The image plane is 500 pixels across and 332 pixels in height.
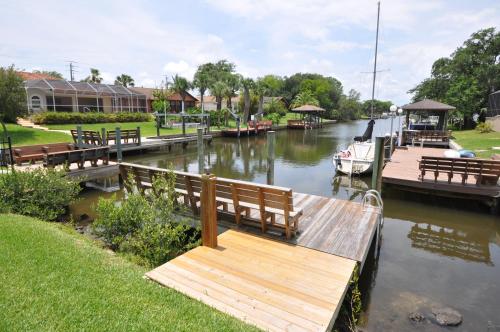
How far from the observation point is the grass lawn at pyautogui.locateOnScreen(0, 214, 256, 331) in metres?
2.99

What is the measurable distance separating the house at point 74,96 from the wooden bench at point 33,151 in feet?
63.4

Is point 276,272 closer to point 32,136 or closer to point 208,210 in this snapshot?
point 208,210

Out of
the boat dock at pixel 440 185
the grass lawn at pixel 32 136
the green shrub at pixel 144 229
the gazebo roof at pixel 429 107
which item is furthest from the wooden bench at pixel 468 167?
the grass lawn at pixel 32 136

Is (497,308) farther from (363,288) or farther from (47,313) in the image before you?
(47,313)

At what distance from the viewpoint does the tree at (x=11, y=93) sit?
2055 centimetres

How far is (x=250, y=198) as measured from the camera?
554 cm

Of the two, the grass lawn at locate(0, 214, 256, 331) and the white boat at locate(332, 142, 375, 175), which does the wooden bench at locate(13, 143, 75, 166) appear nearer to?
the grass lawn at locate(0, 214, 256, 331)

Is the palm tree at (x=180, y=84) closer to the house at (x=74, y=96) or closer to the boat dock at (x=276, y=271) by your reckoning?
the house at (x=74, y=96)

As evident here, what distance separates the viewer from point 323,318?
3.34m

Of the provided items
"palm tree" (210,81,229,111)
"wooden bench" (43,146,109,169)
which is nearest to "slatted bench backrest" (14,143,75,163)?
"wooden bench" (43,146,109,169)

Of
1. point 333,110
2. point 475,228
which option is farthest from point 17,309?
point 333,110

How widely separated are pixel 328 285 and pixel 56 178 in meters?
6.65

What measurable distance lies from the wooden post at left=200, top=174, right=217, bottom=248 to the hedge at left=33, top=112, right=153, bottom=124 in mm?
30434

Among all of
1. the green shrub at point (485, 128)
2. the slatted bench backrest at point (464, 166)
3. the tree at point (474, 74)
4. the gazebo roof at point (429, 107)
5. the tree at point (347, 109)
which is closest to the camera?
the slatted bench backrest at point (464, 166)
